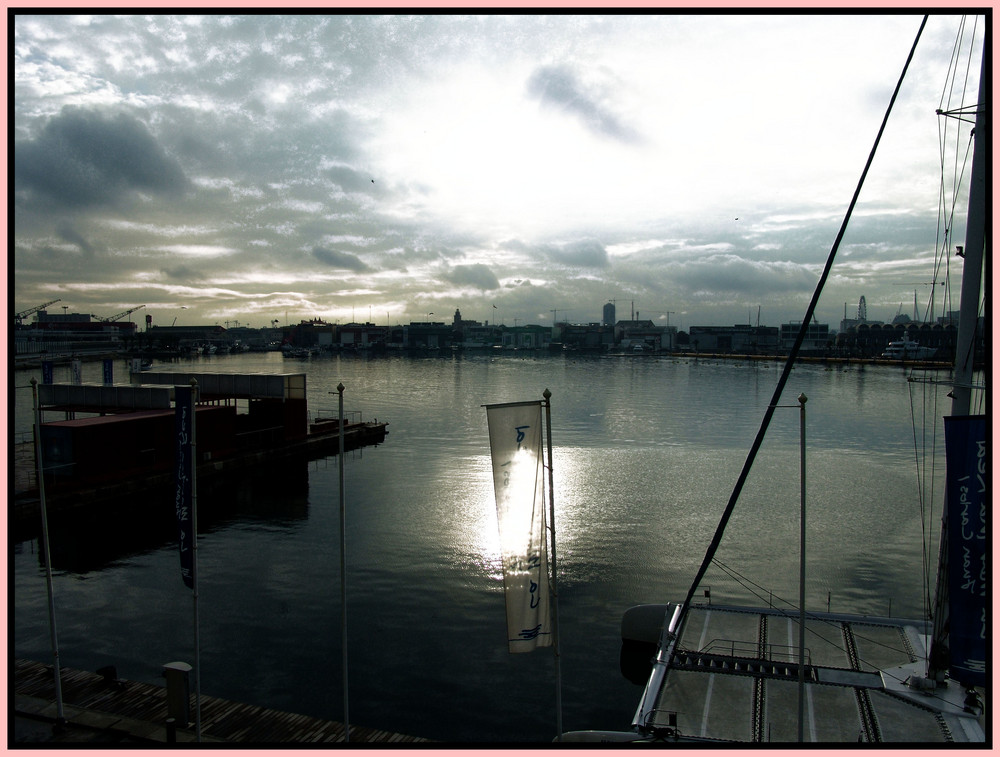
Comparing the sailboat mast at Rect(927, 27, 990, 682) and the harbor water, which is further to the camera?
the harbor water

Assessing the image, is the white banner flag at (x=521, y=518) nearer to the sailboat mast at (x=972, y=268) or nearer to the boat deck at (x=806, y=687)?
the boat deck at (x=806, y=687)

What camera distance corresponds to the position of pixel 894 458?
3578cm

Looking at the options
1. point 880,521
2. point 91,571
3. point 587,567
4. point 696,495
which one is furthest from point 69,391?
point 880,521

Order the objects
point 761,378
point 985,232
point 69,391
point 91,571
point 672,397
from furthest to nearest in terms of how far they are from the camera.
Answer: point 761,378 → point 672,397 → point 69,391 → point 91,571 → point 985,232

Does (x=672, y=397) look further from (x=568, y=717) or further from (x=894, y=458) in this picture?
(x=568, y=717)

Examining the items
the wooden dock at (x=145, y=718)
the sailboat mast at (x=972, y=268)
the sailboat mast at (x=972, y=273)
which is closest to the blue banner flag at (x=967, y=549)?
the sailboat mast at (x=972, y=273)

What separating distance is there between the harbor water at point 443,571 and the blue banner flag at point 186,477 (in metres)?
2.38

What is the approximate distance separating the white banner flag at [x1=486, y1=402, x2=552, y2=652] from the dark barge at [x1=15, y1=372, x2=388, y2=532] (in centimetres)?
1684

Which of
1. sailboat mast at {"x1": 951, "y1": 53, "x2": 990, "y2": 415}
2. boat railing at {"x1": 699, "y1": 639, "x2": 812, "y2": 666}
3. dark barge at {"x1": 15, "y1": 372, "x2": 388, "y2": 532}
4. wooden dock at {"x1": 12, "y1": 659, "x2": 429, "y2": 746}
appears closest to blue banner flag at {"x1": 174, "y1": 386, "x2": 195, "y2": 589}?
wooden dock at {"x1": 12, "y1": 659, "x2": 429, "y2": 746}

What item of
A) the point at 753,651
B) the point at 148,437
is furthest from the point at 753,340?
the point at 753,651

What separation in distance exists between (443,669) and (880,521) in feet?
61.7

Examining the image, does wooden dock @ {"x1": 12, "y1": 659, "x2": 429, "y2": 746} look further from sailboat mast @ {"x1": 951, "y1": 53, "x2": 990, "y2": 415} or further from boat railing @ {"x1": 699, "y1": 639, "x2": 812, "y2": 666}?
sailboat mast @ {"x1": 951, "y1": 53, "x2": 990, "y2": 415}

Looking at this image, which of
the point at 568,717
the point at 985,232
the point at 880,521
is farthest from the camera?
the point at 880,521

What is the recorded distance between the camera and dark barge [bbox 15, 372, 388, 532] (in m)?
24.8
